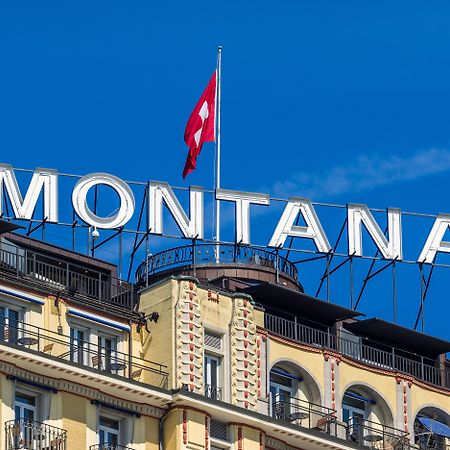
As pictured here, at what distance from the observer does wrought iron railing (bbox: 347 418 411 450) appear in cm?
11350

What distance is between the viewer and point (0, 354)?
330ft

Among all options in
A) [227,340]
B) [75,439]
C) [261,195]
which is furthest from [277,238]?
[75,439]

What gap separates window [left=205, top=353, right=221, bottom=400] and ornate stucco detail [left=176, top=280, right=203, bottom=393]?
0.83 m

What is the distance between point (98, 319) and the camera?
106438mm

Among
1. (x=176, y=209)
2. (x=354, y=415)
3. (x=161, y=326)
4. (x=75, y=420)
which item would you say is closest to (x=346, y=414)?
(x=354, y=415)

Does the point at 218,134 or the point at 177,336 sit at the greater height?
the point at 218,134

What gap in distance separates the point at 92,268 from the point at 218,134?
15105 millimetres

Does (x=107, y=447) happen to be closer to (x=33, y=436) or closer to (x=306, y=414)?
(x=33, y=436)

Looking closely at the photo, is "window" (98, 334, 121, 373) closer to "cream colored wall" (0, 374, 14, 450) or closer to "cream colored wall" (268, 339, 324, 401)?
"cream colored wall" (0, 374, 14, 450)

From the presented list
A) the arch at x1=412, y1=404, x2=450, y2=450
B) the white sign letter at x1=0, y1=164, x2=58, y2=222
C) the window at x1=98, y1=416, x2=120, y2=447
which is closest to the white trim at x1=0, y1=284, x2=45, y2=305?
the window at x1=98, y1=416, x2=120, y2=447

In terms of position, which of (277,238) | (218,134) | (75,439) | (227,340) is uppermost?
(218,134)

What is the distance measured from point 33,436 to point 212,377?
10394 millimetres

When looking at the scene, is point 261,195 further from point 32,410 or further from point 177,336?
point 32,410

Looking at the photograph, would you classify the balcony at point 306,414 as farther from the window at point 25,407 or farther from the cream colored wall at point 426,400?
the window at point 25,407
